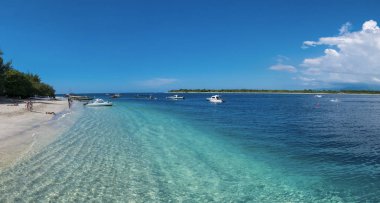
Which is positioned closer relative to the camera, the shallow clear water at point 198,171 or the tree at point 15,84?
the shallow clear water at point 198,171

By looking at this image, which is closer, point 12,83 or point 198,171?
point 198,171

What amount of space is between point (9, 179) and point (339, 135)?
27.0m

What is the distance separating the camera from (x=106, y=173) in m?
15.8

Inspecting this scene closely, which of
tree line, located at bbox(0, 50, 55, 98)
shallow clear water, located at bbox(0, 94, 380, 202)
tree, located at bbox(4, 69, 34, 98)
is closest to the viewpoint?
shallow clear water, located at bbox(0, 94, 380, 202)

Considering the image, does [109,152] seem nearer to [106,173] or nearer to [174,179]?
[106,173]

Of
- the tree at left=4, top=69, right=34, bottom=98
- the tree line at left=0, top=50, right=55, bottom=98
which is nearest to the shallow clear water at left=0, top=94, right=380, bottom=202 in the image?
the tree line at left=0, top=50, right=55, bottom=98

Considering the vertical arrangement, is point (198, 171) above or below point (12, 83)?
below

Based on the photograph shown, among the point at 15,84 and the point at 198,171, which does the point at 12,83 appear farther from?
the point at 198,171

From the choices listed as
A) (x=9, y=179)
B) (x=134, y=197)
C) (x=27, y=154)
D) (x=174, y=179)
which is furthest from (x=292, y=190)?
(x=27, y=154)

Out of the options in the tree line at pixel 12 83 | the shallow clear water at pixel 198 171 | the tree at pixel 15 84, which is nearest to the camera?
the shallow clear water at pixel 198 171

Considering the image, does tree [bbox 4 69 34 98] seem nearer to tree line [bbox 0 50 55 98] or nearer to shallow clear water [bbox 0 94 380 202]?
tree line [bbox 0 50 55 98]

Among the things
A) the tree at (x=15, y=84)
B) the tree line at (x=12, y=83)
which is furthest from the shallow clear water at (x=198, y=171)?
the tree at (x=15, y=84)

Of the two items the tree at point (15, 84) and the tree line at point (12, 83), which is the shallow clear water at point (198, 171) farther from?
the tree at point (15, 84)

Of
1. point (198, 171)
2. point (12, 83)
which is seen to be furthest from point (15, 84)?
point (198, 171)
